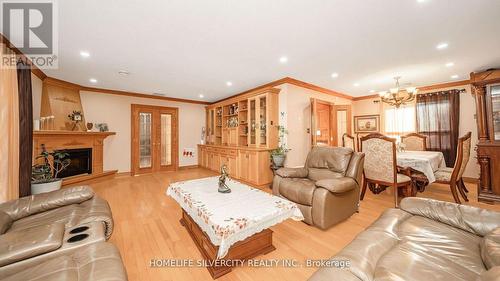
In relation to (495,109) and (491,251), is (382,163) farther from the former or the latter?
(495,109)

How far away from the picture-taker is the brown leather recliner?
1.66 meters

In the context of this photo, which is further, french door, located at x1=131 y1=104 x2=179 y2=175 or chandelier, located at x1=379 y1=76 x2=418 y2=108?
french door, located at x1=131 y1=104 x2=179 y2=175

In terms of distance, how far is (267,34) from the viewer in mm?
2441

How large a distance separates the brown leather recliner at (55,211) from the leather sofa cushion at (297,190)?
6.88ft

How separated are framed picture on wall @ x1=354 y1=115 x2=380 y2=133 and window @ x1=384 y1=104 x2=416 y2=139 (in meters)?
0.26

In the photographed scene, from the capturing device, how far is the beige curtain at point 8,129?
2371 mm

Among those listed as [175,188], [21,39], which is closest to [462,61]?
[175,188]

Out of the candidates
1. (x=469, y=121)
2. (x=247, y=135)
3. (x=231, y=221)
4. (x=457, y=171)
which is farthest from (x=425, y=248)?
(x=469, y=121)

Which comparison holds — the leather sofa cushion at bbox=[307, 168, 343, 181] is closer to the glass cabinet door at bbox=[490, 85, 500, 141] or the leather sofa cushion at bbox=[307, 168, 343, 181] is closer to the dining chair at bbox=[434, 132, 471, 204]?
the dining chair at bbox=[434, 132, 471, 204]

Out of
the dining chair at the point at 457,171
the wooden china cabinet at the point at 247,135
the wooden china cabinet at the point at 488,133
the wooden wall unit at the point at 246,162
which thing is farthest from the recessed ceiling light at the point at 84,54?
the wooden china cabinet at the point at 488,133

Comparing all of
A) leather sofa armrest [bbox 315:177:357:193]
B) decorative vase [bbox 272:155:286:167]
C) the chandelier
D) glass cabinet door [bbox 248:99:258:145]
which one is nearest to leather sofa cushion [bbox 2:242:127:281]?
leather sofa armrest [bbox 315:177:357:193]

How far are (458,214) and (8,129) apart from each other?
4980 millimetres

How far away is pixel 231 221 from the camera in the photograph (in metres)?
1.57

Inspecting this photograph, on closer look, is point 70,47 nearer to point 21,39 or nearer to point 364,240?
point 21,39
